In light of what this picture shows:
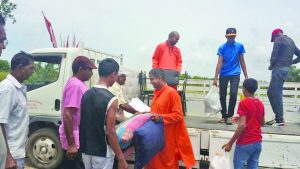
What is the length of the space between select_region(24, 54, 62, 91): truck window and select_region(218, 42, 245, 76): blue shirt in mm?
2725

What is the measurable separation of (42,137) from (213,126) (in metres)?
2.99

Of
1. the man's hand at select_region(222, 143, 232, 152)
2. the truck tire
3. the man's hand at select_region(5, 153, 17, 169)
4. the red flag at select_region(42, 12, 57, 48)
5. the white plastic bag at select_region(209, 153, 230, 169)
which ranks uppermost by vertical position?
the red flag at select_region(42, 12, 57, 48)

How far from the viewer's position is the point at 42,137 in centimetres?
593

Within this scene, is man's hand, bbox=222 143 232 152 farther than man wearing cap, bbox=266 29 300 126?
No

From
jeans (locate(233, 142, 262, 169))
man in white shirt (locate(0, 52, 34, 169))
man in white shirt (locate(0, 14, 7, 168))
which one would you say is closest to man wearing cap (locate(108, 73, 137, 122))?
jeans (locate(233, 142, 262, 169))

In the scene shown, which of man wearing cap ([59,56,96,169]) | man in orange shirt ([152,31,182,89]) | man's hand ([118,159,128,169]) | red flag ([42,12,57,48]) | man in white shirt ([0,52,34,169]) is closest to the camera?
man in white shirt ([0,52,34,169])

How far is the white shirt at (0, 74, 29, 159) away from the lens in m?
2.66

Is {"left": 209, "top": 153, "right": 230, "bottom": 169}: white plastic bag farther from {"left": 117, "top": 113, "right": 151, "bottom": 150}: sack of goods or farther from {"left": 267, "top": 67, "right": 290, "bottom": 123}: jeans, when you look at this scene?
{"left": 267, "top": 67, "right": 290, "bottom": 123}: jeans

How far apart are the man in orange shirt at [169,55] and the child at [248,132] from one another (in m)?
2.17

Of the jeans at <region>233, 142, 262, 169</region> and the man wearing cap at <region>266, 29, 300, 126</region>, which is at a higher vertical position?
the man wearing cap at <region>266, 29, 300, 126</region>

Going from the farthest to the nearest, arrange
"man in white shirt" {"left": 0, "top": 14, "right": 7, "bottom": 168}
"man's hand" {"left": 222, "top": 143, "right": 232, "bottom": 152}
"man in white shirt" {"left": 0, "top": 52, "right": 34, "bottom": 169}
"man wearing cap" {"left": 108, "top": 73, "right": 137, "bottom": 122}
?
"man wearing cap" {"left": 108, "top": 73, "right": 137, "bottom": 122} < "man's hand" {"left": 222, "top": 143, "right": 232, "bottom": 152} < "man in white shirt" {"left": 0, "top": 52, "right": 34, "bottom": 169} < "man in white shirt" {"left": 0, "top": 14, "right": 7, "bottom": 168}

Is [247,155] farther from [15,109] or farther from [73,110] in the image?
[15,109]

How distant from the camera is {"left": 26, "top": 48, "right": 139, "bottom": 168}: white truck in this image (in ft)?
19.1

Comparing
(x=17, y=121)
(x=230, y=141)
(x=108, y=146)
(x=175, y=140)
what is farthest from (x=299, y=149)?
(x=17, y=121)
